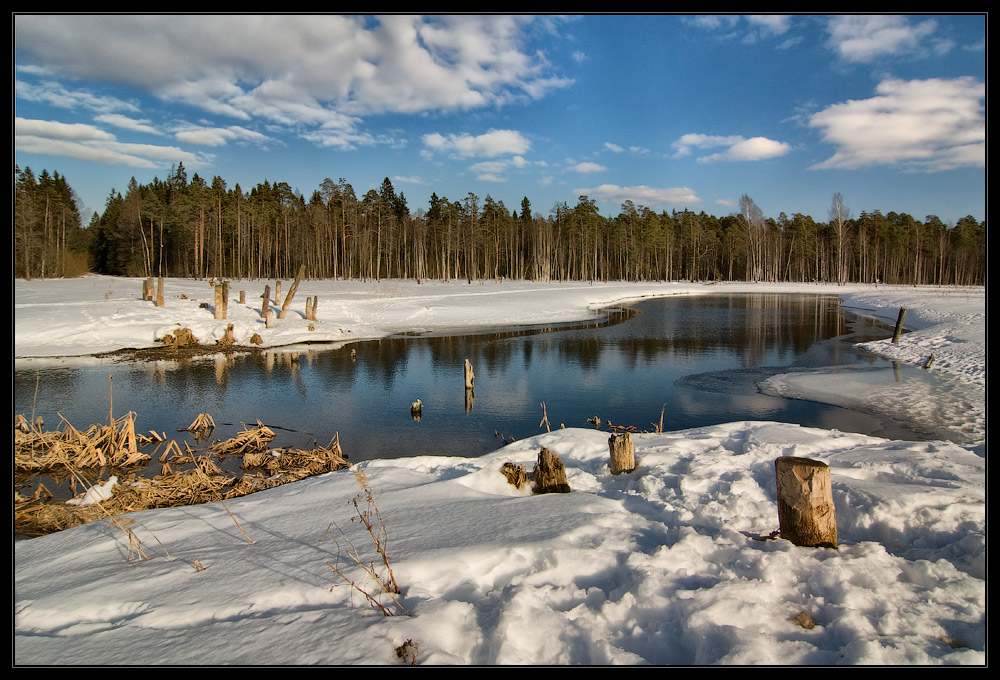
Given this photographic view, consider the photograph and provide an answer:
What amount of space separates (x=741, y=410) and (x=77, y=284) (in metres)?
31.5

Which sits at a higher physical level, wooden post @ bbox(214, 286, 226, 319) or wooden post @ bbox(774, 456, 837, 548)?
wooden post @ bbox(214, 286, 226, 319)

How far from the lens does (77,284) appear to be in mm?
26734

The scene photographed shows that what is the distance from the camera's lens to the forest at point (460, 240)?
5703 cm

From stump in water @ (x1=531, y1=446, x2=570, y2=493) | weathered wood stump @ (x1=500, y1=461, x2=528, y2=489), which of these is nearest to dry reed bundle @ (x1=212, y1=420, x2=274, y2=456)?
weathered wood stump @ (x1=500, y1=461, x2=528, y2=489)

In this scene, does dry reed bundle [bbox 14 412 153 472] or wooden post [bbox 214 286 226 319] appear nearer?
dry reed bundle [bbox 14 412 153 472]

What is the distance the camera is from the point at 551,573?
3.80 metres

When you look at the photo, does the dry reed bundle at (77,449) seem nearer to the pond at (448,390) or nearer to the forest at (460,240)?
the pond at (448,390)

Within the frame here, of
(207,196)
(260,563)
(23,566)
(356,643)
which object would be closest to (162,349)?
(23,566)

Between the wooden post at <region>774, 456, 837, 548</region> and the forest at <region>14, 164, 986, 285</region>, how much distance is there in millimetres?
53053

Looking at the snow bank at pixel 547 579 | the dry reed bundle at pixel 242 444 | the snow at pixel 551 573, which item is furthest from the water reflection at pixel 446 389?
the snow bank at pixel 547 579

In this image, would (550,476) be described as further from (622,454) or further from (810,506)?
(810,506)

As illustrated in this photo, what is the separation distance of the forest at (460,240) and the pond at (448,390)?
120 feet

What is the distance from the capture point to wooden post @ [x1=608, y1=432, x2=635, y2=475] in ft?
21.2

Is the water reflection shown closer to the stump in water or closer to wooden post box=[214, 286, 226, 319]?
the stump in water
